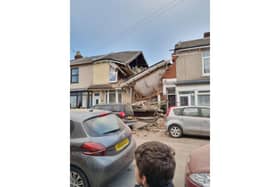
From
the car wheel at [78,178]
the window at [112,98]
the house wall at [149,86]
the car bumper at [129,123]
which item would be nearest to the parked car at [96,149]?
the car wheel at [78,178]

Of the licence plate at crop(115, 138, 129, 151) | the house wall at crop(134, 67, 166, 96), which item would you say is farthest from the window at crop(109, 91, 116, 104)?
the licence plate at crop(115, 138, 129, 151)

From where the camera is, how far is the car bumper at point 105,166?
985 mm

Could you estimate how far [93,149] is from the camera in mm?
1039

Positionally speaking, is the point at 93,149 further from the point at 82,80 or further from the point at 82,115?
the point at 82,80

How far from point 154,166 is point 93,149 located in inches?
22.4

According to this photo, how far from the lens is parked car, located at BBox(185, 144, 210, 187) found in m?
0.78

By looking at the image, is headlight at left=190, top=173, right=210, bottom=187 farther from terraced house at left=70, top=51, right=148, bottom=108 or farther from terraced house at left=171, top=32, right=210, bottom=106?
terraced house at left=70, top=51, right=148, bottom=108

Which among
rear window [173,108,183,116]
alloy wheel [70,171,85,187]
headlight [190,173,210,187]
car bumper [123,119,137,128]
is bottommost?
alloy wheel [70,171,85,187]
